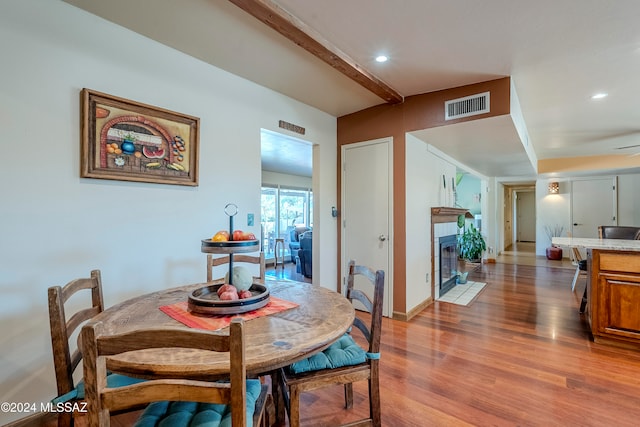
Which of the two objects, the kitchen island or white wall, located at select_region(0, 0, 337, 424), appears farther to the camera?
the kitchen island

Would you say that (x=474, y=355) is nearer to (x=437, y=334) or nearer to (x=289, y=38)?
(x=437, y=334)

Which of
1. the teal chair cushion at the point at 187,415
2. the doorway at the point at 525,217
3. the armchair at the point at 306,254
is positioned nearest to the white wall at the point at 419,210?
the armchair at the point at 306,254

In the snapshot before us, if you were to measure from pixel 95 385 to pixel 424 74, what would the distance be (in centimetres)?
300

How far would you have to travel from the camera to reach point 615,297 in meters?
2.58

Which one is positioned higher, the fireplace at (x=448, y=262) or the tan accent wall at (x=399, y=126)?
the tan accent wall at (x=399, y=126)

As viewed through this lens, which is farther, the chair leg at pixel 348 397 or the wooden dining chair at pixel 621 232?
the wooden dining chair at pixel 621 232

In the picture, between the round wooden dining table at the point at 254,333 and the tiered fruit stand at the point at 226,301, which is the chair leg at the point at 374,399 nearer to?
the round wooden dining table at the point at 254,333

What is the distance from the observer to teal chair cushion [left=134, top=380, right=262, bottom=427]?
3.34 feet

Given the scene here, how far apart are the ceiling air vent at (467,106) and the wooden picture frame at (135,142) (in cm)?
240

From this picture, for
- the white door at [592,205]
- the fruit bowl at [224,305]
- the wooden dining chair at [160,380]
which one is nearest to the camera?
the wooden dining chair at [160,380]

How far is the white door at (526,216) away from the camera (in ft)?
38.5

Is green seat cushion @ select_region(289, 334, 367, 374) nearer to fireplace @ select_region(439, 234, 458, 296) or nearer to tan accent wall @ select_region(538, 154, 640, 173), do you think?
fireplace @ select_region(439, 234, 458, 296)

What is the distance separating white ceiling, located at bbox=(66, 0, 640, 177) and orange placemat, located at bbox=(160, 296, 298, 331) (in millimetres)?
1760

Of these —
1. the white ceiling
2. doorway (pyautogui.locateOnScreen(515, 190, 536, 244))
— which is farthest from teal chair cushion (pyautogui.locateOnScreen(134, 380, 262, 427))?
doorway (pyautogui.locateOnScreen(515, 190, 536, 244))
